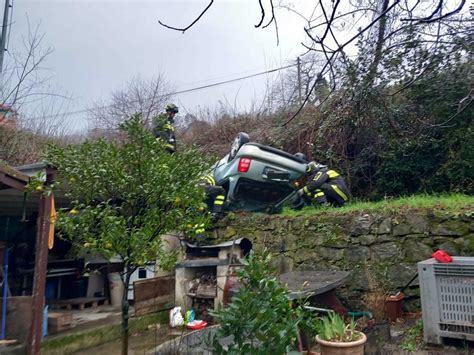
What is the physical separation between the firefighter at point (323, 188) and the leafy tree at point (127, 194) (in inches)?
161

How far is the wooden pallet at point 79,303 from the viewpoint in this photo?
6.95 metres

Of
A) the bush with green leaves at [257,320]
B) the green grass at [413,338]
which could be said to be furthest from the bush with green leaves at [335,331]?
the bush with green leaves at [257,320]

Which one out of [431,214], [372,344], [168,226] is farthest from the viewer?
[431,214]

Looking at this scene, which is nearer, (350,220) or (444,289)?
(444,289)

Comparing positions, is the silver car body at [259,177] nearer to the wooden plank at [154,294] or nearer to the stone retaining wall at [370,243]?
the stone retaining wall at [370,243]

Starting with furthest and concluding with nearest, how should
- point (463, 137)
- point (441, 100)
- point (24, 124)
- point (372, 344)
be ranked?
point (24, 124), point (441, 100), point (463, 137), point (372, 344)

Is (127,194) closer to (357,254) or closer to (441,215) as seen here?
(357,254)

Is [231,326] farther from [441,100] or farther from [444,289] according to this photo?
[441,100]

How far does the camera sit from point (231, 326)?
2281 millimetres

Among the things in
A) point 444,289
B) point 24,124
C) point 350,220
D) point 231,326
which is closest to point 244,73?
point 24,124

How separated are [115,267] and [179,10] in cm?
569

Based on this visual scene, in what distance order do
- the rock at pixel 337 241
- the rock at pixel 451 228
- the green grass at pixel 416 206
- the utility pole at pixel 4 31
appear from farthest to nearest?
the utility pole at pixel 4 31 → the rock at pixel 337 241 → the green grass at pixel 416 206 → the rock at pixel 451 228

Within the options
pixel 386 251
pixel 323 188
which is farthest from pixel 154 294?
pixel 386 251

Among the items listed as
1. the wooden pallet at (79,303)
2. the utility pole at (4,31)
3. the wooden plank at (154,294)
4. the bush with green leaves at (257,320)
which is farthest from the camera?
the utility pole at (4,31)
